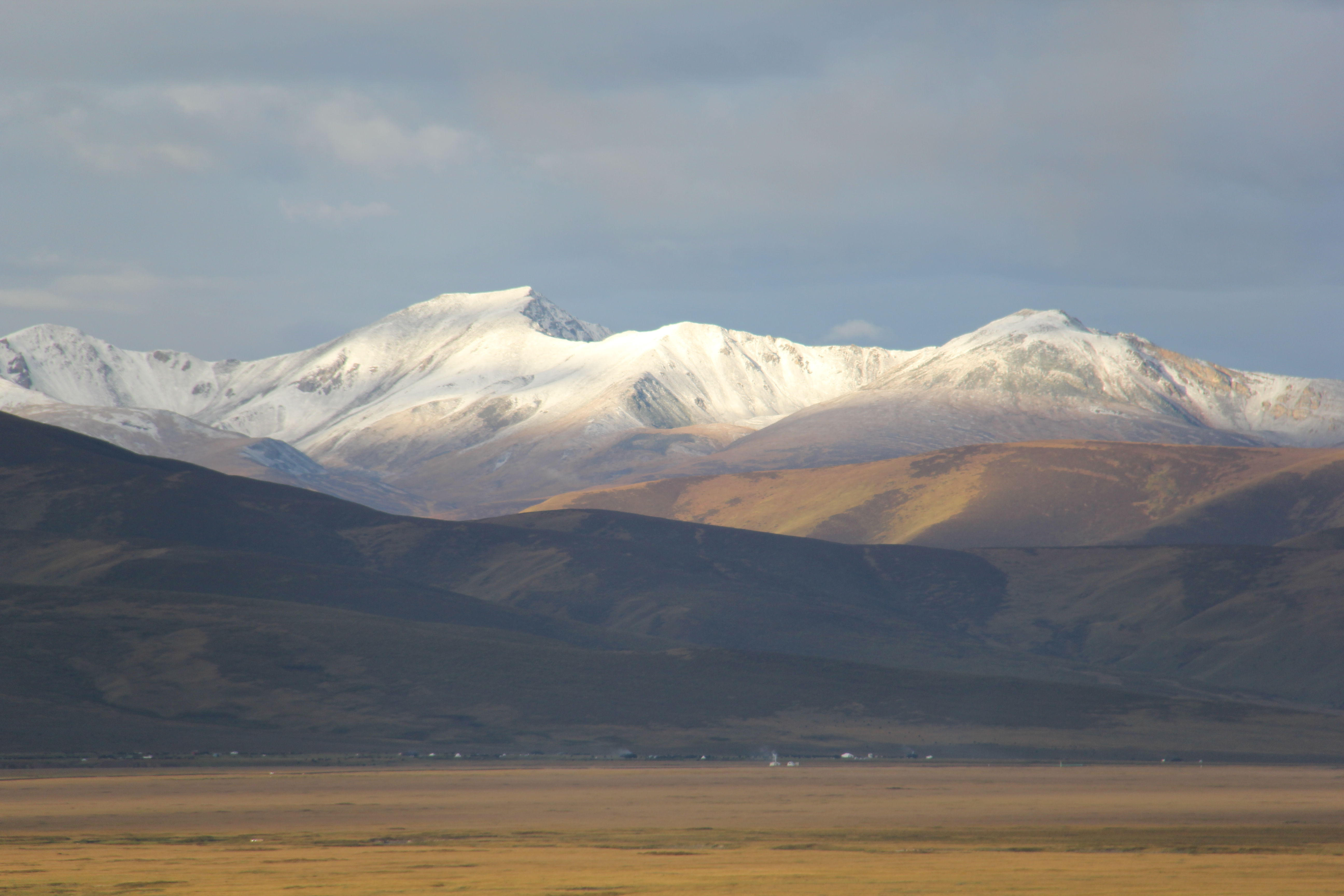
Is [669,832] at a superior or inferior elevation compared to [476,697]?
superior

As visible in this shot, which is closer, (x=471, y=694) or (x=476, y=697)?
(x=476, y=697)

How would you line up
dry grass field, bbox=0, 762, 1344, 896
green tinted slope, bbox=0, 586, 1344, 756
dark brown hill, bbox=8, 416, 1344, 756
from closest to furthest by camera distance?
dry grass field, bbox=0, 762, 1344, 896, green tinted slope, bbox=0, 586, 1344, 756, dark brown hill, bbox=8, 416, 1344, 756

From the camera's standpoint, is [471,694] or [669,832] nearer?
[669,832]

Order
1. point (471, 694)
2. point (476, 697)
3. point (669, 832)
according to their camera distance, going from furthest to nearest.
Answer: point (471, 694)
point (476, 697)
point (669, 832)

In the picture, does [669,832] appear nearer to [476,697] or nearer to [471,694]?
[476,697]

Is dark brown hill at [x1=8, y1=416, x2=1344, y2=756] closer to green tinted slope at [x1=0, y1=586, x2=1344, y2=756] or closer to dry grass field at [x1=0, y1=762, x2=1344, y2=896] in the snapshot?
green tinted slope at [x1=0, y1=586, x2=1344, y2=756]

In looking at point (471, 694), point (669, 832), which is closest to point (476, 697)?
point (471, 694)

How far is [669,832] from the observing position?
6756 cm

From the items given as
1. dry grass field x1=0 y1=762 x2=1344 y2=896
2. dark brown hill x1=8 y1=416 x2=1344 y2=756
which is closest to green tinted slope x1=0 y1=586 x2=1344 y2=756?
dark brown hill x1=8 y1=416 x2=1344 y2=756

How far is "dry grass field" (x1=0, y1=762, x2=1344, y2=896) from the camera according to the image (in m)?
45.9

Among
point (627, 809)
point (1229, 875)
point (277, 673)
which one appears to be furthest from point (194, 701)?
point (1229, 875)

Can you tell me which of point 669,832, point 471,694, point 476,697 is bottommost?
point 476,697

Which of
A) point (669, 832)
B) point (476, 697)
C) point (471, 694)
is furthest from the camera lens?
point (471, 694)

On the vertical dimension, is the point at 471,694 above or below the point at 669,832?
below
